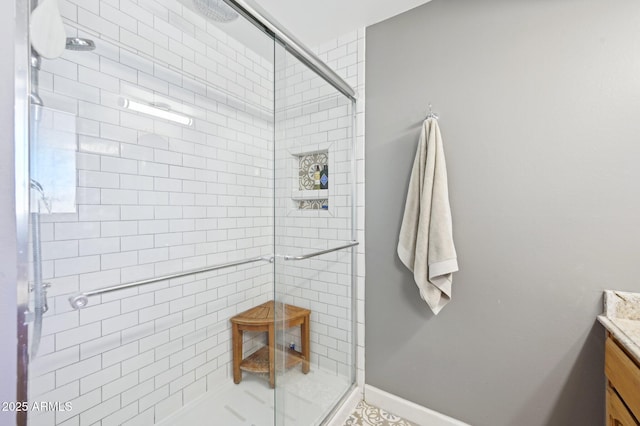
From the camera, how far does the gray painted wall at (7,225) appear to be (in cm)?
52

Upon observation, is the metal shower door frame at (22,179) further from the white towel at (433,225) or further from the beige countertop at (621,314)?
the beige countertop at (621,314)

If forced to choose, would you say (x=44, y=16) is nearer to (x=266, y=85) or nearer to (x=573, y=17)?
(x=266, y=85)

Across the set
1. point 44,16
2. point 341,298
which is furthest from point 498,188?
point 44,16

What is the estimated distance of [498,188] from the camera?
131 cm

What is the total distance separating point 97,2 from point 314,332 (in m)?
1.91

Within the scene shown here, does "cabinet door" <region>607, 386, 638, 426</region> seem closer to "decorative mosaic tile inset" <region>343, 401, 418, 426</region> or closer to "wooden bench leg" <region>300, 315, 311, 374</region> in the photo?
"decorative mosaic tile inset" <region>343, 401, 418, 426</region>

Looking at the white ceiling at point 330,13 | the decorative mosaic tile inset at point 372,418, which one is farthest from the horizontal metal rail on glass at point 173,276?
the white ceiling at point 330,13

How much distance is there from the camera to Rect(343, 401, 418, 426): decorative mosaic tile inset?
4.93 ft

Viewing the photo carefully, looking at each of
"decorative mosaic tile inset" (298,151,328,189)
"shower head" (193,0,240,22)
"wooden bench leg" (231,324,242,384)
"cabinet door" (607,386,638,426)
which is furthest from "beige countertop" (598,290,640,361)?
"shower head" (193,0,240,22)

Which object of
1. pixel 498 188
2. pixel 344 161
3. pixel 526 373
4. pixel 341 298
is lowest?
pixel 526 373

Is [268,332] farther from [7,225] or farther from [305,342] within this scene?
[7,225]

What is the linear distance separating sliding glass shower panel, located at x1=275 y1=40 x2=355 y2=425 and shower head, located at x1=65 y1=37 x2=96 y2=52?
78cm

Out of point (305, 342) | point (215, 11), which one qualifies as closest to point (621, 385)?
point (305, 342)

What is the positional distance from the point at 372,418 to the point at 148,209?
172cm
